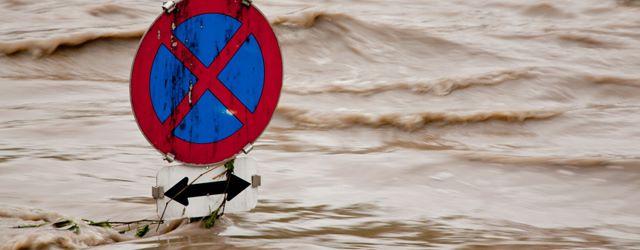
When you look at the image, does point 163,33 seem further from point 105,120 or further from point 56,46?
point 56,46

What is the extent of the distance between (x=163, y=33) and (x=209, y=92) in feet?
0.94

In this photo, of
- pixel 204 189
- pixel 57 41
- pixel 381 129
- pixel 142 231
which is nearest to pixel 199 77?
pixel 204 189

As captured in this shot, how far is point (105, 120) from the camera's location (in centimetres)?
701

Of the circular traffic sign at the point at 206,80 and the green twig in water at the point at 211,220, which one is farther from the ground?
the circular traffic sign at the point at 206,80

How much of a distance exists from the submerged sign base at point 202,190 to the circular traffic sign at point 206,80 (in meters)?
0.08

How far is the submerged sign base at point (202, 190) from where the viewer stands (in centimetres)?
377

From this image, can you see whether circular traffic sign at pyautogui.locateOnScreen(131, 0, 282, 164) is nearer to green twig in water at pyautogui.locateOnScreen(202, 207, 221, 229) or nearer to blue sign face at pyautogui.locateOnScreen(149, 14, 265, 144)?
blue sign face at pyautogui.locateOnScreen(149, 14, 265, 144)

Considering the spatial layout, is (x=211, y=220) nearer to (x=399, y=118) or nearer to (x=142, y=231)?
(x=142, y=231)

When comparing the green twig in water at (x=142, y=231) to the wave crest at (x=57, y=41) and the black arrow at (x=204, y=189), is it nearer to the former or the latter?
the black arrow at (x=204, y=189)

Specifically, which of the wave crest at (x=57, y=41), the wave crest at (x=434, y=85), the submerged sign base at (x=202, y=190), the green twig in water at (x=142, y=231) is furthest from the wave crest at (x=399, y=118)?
the submerged sign base at (x=202, y=190)

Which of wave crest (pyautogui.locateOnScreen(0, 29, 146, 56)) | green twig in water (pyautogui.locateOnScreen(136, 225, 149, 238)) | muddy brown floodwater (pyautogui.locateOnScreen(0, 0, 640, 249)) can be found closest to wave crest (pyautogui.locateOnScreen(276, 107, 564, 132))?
muddy brown floodwater (pyautogui.locateOnScreen(0, 0, 640, 249))

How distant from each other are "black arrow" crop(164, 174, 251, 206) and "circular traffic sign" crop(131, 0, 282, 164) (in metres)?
0.11

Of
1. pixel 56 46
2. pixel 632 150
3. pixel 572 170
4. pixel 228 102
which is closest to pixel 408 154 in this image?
pixel 572 170

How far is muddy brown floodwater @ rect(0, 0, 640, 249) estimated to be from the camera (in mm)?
4375
